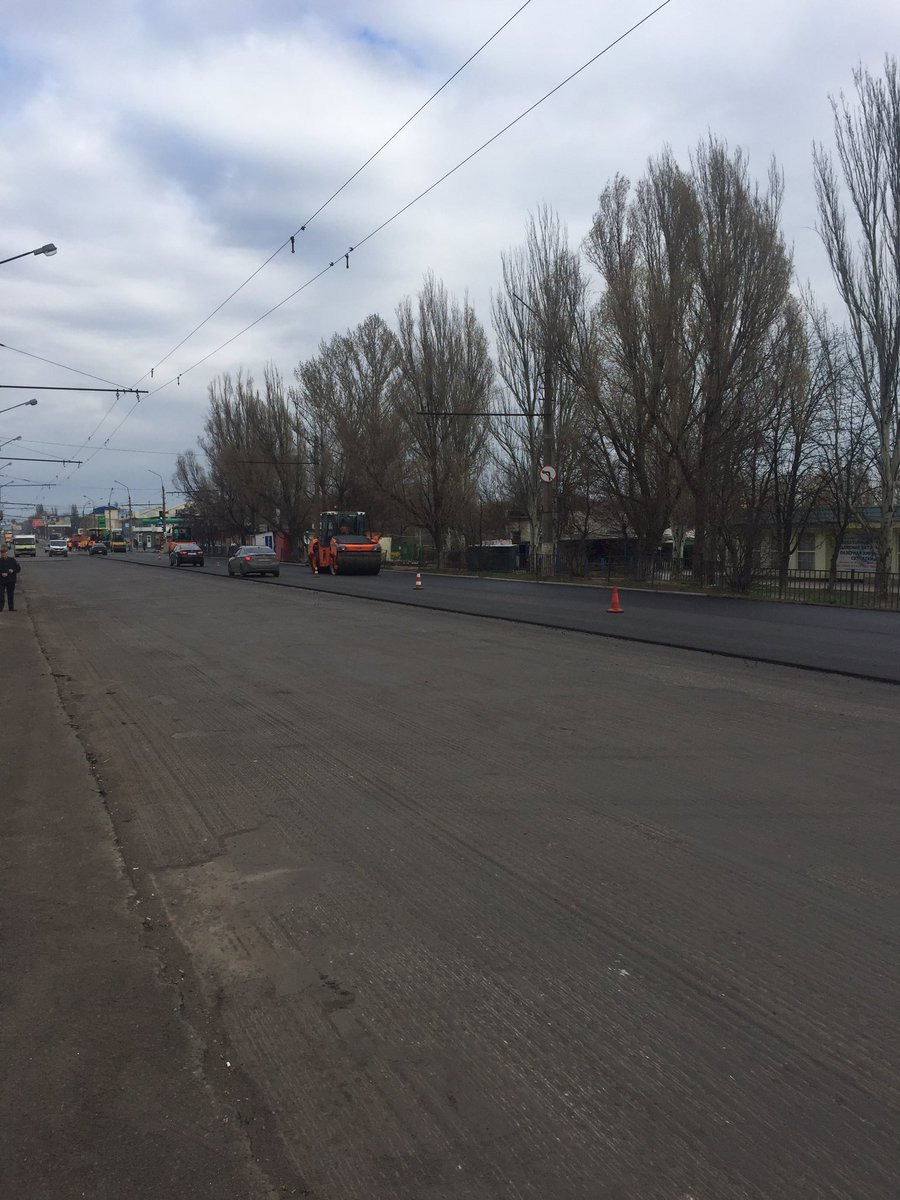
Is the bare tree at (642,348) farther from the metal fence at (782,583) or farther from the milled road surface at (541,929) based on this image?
the milled road surface at (541,929)

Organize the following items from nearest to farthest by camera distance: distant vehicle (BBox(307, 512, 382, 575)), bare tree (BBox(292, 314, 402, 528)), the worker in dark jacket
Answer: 1. the worker in dark jacket
2. distant vehicle (BBox(307, 512, 382, 575))
3. bare tree (BBox(292, 314, 402, 528))

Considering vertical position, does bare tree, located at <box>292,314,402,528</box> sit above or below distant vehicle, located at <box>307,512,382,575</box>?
above

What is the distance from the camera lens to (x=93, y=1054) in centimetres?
316

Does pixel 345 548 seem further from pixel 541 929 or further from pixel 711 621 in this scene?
pixel 541 929

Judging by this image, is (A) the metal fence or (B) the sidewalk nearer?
(B) the sidewalk

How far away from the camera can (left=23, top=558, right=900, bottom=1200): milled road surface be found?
2668 mm

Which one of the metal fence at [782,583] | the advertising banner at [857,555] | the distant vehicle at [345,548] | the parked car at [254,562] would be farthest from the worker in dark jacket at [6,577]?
the advertising banner at [857,555]

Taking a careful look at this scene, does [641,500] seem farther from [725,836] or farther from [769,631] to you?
[725,836]

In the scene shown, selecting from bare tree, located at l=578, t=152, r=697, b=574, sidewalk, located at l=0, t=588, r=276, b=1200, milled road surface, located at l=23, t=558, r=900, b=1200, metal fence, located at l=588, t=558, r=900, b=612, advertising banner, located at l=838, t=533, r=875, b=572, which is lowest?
sidewalk, located at l=0, t=588, r=276, b=1200

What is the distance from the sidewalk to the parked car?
1426 inches

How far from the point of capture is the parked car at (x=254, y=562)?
41219 mm

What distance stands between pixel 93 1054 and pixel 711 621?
1693 cm

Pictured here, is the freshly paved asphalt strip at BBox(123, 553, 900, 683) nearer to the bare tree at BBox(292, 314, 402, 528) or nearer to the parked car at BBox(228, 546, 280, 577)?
the parked car at BBox(228, 546, 280, 577)

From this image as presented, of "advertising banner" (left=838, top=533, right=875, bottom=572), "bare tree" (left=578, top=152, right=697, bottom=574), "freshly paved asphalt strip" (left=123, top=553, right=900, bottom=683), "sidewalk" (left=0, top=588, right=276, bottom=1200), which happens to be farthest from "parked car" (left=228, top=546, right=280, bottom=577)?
"sidewalk" (left=0, top=588, right=276, bottom=1200)
